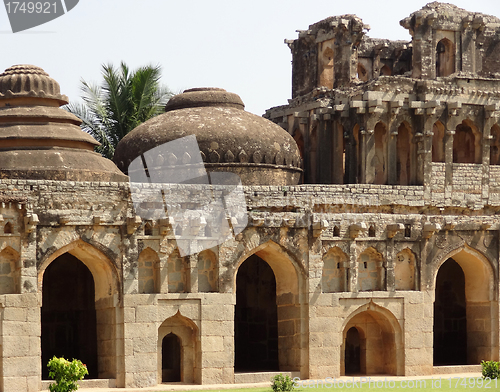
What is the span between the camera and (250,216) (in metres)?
23.1

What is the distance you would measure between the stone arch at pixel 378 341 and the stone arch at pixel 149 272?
4398mm

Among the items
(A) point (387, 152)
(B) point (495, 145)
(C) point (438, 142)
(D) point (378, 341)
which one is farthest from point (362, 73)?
(D) point (378, 341)

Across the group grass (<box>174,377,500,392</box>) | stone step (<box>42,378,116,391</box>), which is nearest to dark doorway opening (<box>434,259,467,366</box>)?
grass (<box>174,377,500,392</box>)

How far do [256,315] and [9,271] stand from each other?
Answer: 7.47 meters

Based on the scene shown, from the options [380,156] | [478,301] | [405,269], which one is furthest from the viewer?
[380,156]

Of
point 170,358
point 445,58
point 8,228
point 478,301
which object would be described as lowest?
point 170,358

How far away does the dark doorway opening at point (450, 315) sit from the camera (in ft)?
92.3

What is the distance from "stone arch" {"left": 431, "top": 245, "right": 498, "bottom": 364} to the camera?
2550 centimetres

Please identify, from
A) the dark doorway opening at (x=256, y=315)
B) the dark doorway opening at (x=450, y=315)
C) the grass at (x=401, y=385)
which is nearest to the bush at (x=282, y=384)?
the grass at (x=401, y=385)

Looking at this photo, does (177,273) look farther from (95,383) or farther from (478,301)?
(478,301)

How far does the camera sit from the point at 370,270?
2456cm

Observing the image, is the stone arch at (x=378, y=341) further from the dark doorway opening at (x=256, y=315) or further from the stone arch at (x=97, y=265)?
the stone arch at (x=97, y=265)

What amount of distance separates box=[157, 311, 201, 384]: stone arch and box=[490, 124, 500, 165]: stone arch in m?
8.97

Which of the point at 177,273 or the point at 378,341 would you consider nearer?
the point at 177,273
